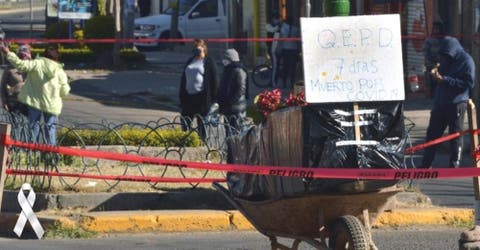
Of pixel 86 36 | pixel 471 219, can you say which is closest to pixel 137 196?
pixel 471 219

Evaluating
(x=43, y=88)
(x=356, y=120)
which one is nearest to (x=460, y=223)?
(x=356, y=120)

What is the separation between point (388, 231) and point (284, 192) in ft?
11.9

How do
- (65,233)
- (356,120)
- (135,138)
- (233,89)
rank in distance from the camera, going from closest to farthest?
(356,120)
(65,233)
(135,138)
(233,89)

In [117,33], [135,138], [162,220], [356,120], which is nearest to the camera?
[356,120]

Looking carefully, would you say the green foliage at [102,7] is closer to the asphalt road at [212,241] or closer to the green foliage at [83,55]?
the green foliage at [83,55]

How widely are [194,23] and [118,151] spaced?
25.7 meters

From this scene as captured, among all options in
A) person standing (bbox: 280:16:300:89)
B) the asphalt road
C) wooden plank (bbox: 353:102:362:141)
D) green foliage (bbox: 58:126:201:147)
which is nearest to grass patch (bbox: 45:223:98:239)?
the asphalt road

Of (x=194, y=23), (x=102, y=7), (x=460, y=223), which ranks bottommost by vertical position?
(x=460, y=223)

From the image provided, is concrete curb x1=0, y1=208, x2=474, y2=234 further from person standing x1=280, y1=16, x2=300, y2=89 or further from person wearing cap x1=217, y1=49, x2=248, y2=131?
person standing x1=280, y1=16, x2=300, y2=89

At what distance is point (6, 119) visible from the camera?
15289 mm

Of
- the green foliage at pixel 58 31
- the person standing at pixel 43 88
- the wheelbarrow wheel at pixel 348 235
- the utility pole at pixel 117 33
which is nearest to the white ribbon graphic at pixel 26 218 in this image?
the wheelbarrow wheel at pixel 348 235

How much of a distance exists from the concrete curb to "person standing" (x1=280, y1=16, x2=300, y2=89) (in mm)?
15810

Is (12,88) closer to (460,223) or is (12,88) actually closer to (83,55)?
(460,223)

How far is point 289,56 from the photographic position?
27859 millimetres
